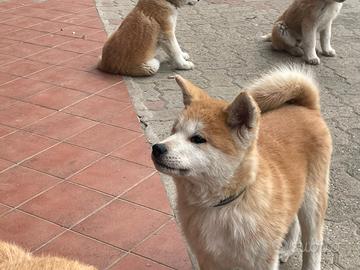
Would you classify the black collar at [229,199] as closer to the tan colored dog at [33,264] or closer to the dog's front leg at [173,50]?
the tan colored dog at [33,264]

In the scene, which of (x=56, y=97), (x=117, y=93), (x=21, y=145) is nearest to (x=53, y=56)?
(x=56, y=97)

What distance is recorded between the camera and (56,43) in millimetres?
7164

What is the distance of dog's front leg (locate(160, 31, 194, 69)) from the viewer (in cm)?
Result: 614

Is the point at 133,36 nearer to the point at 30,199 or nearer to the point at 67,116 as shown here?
the point at 67,116

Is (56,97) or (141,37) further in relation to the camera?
(141,37)

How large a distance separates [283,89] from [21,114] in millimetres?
3033

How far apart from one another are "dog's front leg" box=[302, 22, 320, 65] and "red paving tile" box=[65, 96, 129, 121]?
241cm

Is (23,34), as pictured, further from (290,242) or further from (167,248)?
(290,242)

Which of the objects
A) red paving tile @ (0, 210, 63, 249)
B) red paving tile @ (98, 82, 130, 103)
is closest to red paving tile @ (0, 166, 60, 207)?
red paving tile @ (0, 210, 63, 249)

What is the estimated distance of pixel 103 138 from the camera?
4.68 metres

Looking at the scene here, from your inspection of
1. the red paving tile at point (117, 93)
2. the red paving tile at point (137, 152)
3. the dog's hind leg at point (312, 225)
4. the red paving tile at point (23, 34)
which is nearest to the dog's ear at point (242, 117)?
the dog's hind leg at point (312, 225)

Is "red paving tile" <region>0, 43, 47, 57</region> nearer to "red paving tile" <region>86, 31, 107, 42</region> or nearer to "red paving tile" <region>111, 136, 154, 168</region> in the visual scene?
"red paving tile" <region>86, 31, 107, 42</region>

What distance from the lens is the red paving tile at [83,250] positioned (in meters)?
3.24

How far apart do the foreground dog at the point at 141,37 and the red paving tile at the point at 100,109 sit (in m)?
0.72
